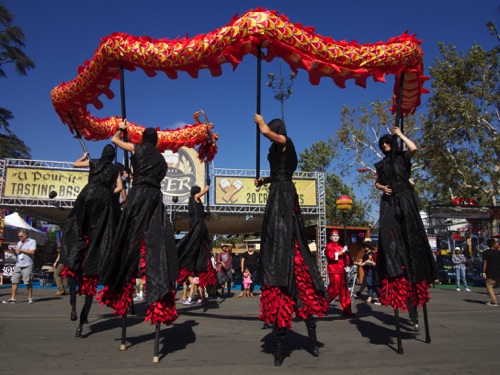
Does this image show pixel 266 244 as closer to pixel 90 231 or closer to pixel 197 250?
pixel 90 231

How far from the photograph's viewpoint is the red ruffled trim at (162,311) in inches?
148

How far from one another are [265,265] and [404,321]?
351 cm

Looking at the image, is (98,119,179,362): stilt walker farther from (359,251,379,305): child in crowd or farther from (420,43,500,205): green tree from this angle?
(420,43,500,205): green tree

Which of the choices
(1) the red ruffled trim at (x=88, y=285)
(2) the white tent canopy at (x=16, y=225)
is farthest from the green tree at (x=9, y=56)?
(1) the red ruffled trim at (x=88, y=285)

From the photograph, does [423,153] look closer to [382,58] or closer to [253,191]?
[253,191]

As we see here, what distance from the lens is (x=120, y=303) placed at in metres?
→ 4.11

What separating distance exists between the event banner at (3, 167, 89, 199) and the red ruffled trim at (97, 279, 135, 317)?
13.0m

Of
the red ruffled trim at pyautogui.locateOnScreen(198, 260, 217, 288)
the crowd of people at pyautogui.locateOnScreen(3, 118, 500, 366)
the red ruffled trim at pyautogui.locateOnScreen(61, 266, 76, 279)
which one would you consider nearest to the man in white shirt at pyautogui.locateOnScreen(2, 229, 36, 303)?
the red ruffled trim at pyautogui.locateOnScreen(198, 260, 217, 288)

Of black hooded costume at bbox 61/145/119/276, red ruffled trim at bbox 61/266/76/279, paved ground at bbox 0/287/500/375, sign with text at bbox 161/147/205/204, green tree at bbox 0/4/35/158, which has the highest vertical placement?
green tree at bbox 0/4/35/158

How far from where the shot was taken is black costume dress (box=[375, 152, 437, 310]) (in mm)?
4285

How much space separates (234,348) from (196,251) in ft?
11.1

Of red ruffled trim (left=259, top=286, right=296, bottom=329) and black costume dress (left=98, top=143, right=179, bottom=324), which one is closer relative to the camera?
red ruffled trim (left=259, top=286, right=296, bottom=329)

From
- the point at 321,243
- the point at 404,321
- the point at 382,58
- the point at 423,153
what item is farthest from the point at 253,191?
the point at 382,58

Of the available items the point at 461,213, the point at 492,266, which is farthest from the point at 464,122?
the point at 492,266
